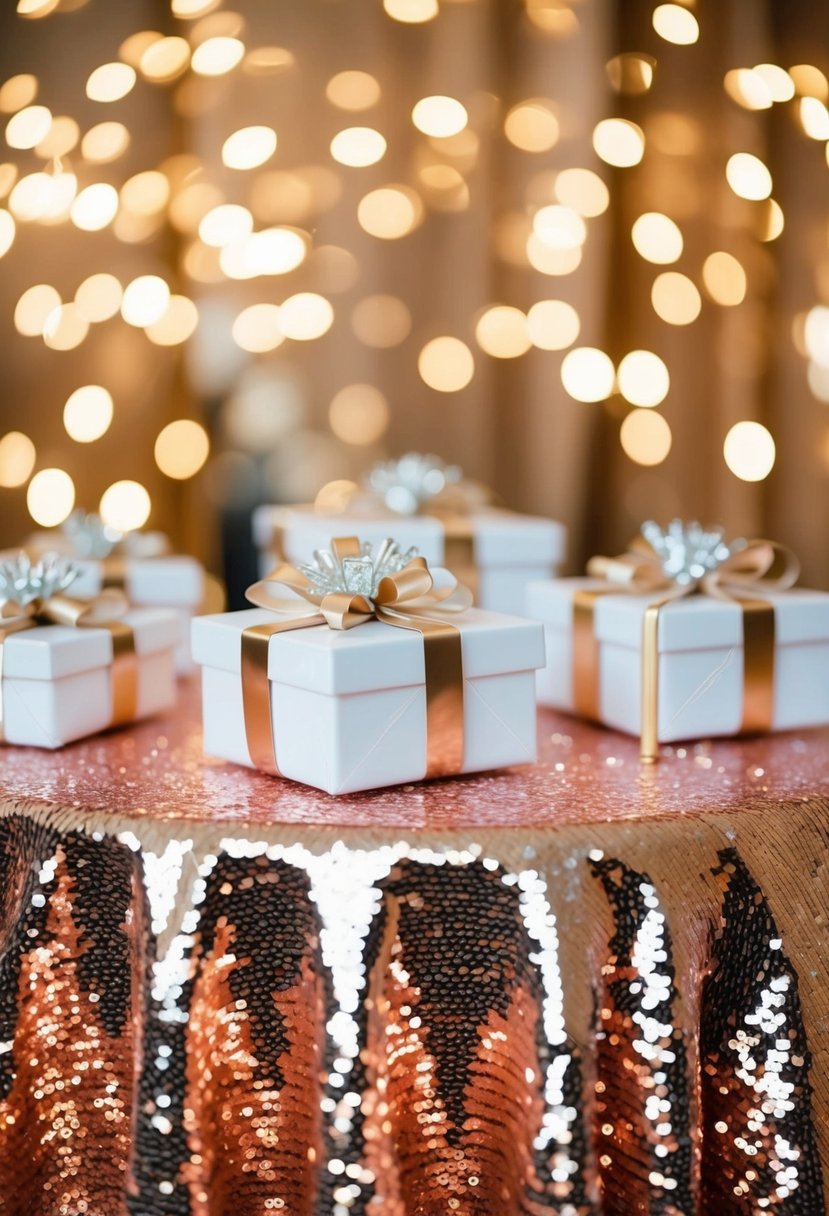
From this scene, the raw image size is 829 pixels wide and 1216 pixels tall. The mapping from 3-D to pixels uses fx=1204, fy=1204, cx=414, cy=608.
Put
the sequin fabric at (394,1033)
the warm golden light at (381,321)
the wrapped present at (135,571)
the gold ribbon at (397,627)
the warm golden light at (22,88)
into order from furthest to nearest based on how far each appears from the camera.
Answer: the warm golden light at (381,321)
the warm golden light at (22,88)
the wrapped present at (135,571)
the gold ribbon at (397,627)
the sequin fabric at (394,1033)

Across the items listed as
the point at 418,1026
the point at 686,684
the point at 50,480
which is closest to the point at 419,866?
the point at 418,1026

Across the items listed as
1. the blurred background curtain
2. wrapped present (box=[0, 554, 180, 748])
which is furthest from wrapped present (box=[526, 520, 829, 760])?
the blurred background curtain

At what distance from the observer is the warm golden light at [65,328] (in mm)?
1670

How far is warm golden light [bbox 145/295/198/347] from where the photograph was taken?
1721 millimetres

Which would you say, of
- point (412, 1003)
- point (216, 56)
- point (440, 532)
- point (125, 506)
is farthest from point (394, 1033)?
point (216, 56)

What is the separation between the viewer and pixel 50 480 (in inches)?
66.6

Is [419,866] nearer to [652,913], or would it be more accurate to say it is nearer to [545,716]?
[652,913]

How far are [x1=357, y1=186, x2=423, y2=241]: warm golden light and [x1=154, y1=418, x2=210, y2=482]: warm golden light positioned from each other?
0.38 meters

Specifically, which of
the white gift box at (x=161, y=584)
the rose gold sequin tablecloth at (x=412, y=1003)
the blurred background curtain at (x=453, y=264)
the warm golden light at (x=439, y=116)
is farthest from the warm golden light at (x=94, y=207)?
the rose gold sequin tablecloth at (x=412, y=1003)

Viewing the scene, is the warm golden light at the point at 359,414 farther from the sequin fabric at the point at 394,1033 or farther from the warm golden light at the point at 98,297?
the sequin fabric at the point at 394,1033

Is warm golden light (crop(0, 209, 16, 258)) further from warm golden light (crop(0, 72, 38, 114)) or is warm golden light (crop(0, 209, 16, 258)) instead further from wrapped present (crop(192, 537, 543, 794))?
wrapped present (crop(192, 537, 543, 794))

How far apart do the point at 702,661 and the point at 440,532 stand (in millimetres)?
375

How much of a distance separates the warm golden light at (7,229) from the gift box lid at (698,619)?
0.96 m

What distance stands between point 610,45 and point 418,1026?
144 centimetres
